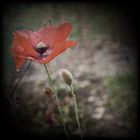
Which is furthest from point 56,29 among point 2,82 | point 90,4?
point 2,82

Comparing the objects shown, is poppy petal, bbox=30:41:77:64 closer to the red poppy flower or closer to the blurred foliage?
the red poppy flower

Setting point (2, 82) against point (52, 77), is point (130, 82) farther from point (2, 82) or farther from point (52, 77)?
point (2, 82)

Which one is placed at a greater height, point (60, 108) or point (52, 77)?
point (52, 77)

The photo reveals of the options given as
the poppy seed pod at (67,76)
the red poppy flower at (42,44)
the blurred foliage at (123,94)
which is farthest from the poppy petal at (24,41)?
the blurred foliage at (123,94)

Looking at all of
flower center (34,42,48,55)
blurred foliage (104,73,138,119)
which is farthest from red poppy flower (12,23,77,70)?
blurred foliage (104,73,138,119)

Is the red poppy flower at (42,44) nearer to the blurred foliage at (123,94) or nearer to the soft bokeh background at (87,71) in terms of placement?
the soft bokeh background at (87,71)

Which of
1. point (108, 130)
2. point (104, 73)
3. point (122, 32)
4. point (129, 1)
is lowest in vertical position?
point (108, 130)
